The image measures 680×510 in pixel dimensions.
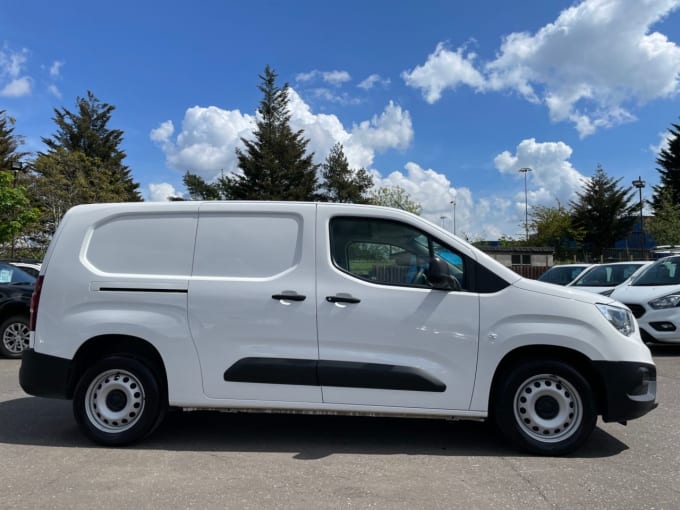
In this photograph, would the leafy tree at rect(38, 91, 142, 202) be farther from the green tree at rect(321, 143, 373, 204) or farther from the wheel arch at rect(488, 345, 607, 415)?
the wheel arch at rect(488, 345, 607, 415)

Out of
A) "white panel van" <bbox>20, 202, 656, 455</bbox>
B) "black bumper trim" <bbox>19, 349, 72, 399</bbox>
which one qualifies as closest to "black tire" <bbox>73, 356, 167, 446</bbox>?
"white panel van" <bbox>20, 202, 656, 455</bbox>

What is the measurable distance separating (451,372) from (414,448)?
0.80m

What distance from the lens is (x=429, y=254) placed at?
4527mm

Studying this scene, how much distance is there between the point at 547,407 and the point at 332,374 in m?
1.77

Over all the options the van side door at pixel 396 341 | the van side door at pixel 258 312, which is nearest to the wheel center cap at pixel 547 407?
the van side door at pixel 396 341

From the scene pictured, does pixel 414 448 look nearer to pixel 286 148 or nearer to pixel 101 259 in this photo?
pixel 101 259

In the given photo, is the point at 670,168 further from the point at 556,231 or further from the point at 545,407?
the point at 545,407

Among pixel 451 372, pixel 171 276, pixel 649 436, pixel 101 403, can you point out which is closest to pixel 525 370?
pixel 451 372

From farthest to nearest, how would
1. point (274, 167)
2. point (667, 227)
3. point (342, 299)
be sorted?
point (274, 167), point (667, 227), point (342, 299)

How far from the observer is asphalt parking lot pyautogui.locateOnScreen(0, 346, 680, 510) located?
353 centimetres

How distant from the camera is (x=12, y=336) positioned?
8.95 m

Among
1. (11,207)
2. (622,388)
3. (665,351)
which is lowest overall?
(665,351)

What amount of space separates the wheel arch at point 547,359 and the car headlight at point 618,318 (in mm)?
386

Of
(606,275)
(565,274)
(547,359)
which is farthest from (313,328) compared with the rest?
(565,274)
